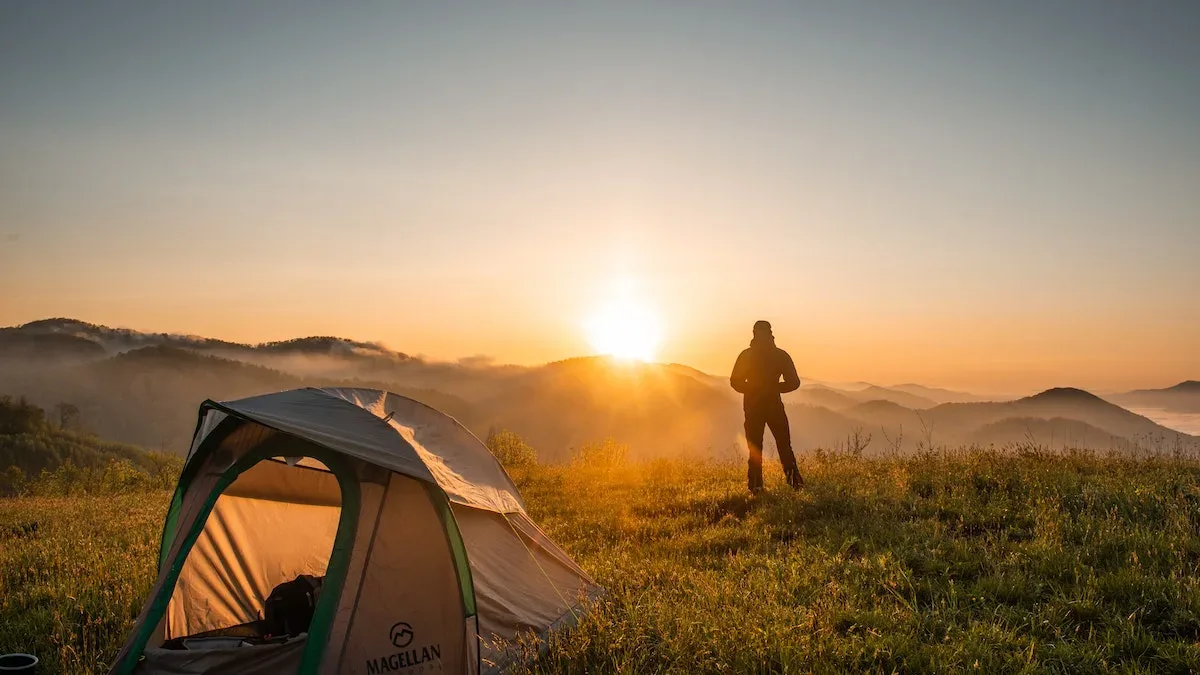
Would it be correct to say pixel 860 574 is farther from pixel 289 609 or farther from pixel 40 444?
pixel 40 444

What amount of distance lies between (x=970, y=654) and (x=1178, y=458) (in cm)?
898

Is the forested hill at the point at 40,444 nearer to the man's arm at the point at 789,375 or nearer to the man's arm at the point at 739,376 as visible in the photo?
the man's arm at the point at 739,376

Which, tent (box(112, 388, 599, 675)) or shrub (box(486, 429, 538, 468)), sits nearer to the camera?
tent (box(112, 388, 599, 675))

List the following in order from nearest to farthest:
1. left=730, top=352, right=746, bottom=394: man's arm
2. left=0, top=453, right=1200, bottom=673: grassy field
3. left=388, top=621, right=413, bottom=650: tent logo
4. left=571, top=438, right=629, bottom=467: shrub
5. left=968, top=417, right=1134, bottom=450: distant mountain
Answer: left=0, top=453, right=1200, bottom=673: grassy field
left=388, top=621, right=413, bottom=650: tent logo
left=730, top=352, right=746, bottom=394: man's arm
left=968, top=417, right=1134, bottom=450: distant mountain
left=571, top=438, right=629, bottom=467: shrub

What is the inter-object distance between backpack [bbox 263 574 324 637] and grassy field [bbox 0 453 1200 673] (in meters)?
1.39

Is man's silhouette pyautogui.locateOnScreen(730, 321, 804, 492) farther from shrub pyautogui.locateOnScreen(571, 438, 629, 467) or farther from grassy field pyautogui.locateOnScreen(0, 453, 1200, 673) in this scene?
shrub pyautogui.locateOnScreen(571, 438, 629, 467)

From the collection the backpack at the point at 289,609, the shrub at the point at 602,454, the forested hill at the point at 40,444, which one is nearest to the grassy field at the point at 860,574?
the backpack at the point at 289,609

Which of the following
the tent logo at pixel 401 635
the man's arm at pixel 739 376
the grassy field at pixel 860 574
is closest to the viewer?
the grassy field at pixel 860 574

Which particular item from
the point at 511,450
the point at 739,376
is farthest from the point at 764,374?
the point at 511,450

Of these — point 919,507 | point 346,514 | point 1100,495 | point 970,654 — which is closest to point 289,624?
point 346,514

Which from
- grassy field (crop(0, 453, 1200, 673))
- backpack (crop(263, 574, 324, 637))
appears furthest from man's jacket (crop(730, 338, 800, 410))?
backpack (crop(263, 574, 324, 637))

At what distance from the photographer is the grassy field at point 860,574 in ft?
18.4

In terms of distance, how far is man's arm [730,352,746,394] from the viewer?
40.7 feet

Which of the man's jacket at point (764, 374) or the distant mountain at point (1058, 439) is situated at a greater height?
the man's jacket at point (764, 374)
